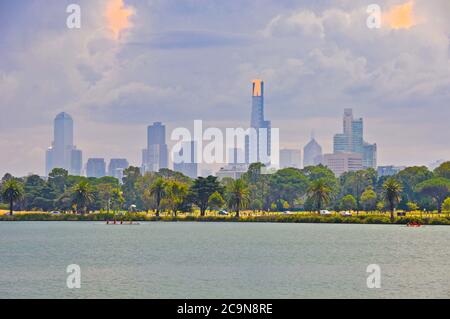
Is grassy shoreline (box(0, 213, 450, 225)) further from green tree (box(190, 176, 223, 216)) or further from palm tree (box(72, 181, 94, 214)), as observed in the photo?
green tree (box(190, 176, 223, 216))

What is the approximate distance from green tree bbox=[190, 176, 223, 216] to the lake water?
149ft

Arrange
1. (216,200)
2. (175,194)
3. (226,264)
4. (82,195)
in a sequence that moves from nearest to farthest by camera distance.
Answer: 1. (226,264)
2. (175,194)
3. (216,200)
4. (82,195)

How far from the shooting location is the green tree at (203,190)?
18125 cm

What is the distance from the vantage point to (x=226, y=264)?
275 ft

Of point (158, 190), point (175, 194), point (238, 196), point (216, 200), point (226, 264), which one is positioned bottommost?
point (226, 264)

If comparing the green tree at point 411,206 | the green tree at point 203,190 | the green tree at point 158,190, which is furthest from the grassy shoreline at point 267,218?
the green tree at point 411,206

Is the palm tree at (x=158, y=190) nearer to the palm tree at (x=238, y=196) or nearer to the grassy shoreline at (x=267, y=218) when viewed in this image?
the grassy shoreline at (x=267, y=218)

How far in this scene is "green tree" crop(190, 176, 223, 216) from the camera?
595ft

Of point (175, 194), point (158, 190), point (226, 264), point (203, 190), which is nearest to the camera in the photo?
point (226, 264)

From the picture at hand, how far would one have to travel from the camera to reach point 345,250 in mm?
101125

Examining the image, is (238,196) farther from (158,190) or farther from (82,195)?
(82,195)

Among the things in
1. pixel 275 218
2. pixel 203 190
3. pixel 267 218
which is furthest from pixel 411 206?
pixel 203 190

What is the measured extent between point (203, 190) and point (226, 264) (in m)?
97.6
